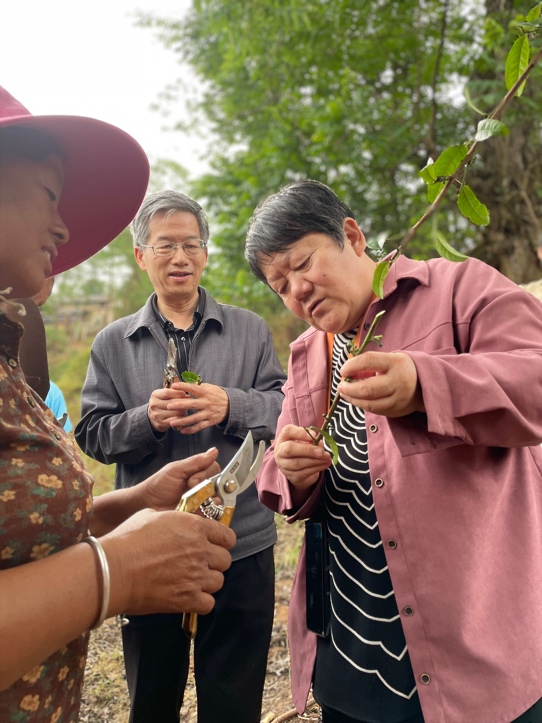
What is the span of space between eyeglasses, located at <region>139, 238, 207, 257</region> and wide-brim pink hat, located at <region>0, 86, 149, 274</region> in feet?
2.18

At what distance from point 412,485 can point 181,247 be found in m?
1.43

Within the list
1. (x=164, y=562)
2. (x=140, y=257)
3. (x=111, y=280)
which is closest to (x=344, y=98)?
(x=140, y=257)

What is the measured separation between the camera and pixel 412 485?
4.33ft

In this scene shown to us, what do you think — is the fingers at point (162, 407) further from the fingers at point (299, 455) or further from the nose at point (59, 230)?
the nose at point (59, 230)

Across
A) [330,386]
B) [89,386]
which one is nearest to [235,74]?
[89,386]

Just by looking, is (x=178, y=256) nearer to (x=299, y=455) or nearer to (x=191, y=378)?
(x=191, y=378)

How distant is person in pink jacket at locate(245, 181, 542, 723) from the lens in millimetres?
1162

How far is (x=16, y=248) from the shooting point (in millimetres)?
1094

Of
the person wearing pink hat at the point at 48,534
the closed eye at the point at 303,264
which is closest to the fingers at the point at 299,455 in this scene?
the person wearing pink hat at the point at 48,534

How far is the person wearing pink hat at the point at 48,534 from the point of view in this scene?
911 mm

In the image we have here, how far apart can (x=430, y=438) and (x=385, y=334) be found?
1.26ft

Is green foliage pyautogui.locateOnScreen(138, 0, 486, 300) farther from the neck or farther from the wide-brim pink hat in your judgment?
the wide-brim pink hat

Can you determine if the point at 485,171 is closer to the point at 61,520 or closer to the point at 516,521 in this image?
the point at 516,521

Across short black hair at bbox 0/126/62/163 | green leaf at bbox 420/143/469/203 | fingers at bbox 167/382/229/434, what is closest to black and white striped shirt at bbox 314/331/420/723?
fingers at bbox 167/382/229/434
